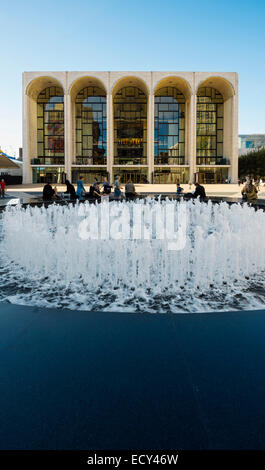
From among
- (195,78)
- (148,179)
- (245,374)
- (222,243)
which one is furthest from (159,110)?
(245,374)

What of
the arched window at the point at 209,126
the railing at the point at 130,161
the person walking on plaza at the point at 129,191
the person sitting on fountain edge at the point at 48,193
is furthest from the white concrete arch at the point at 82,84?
the person sitting on fountain edge at the point at 48,193

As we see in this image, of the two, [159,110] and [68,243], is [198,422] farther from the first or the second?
[159,110]

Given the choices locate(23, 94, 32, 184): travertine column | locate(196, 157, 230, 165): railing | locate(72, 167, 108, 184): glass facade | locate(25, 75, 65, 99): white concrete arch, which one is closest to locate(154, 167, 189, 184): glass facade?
locate(196, 157, 230, 165): railing

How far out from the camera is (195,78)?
49375mm

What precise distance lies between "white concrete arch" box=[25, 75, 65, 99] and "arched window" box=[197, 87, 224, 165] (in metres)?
21.0

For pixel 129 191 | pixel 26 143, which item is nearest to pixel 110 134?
pixel 26 143

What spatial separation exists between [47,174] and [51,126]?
7951 millimetres

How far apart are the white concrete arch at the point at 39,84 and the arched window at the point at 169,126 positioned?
15.2 metres

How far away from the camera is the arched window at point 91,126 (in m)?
54.4

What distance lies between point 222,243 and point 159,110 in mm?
53087

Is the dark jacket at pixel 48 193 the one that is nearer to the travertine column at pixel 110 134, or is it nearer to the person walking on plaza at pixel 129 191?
the person walking on plaza at pixel 129 191

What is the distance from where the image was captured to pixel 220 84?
170ft

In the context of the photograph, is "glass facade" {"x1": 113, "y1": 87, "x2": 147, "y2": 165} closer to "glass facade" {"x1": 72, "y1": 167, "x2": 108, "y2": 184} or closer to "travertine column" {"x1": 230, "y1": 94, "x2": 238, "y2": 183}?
"glass facade" {"x1": 72, "y1": 167, "x2": 108, "y2": 184}

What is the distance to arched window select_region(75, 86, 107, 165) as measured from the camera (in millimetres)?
54375
